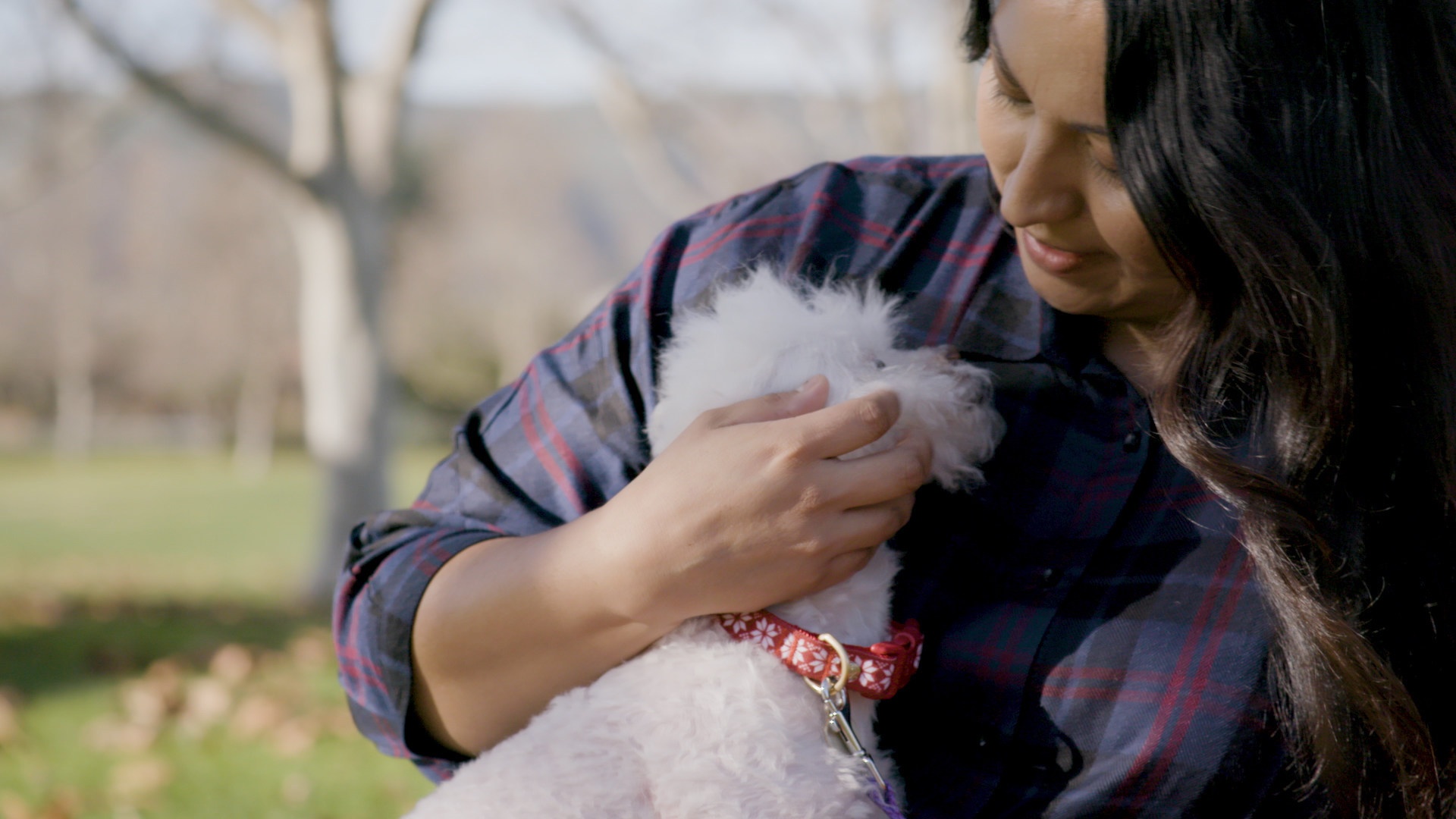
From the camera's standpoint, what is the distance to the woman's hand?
104 cm

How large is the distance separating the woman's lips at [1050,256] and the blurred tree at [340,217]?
19.0ft

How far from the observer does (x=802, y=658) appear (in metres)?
1.02

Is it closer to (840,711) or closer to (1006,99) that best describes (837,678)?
(840,711)

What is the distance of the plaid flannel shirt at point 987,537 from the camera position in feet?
3.66

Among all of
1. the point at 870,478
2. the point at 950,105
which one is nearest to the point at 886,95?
the point at 950,105

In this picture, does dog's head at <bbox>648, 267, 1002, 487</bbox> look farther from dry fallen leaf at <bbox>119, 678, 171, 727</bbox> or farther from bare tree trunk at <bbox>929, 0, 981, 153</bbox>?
dry fallen leaf at <bbox>119, 678, 171, 727</bbox>

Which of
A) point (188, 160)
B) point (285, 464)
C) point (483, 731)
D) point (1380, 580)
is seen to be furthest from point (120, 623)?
point (188, 160)

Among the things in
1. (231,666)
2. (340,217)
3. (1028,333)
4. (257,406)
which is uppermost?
(1028,333)

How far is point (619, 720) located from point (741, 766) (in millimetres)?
130

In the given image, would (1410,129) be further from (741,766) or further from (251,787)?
(251,787)

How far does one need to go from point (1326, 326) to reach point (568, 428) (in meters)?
0.85

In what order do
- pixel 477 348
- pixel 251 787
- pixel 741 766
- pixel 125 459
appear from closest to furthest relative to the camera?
pixel 741 766
pixel 251 787
pixel 125 459
pixel 477 348

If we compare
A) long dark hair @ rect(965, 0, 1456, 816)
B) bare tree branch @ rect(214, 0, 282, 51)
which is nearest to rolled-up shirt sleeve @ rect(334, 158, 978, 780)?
long dark hair @ rect(965, 0, 1456, 816)

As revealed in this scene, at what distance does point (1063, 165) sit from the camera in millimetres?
1117
